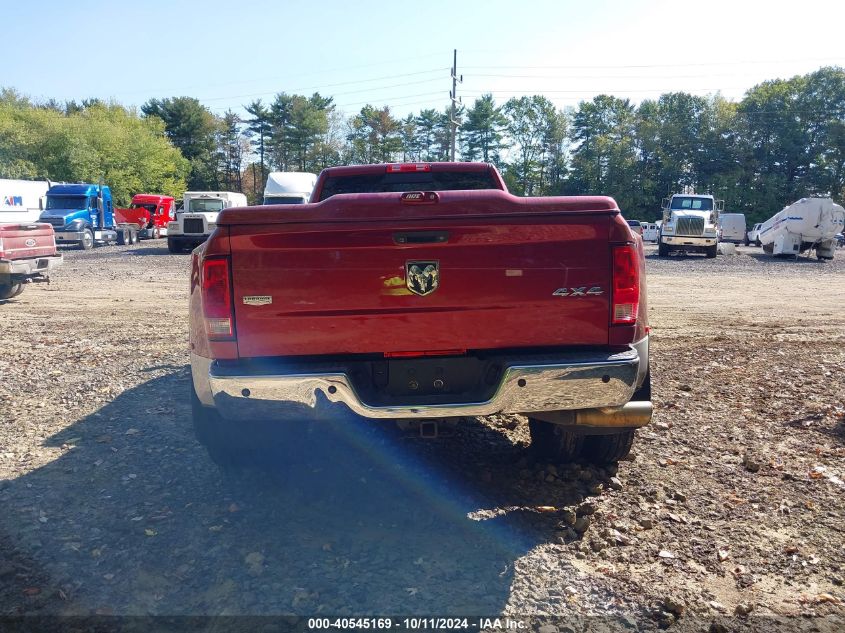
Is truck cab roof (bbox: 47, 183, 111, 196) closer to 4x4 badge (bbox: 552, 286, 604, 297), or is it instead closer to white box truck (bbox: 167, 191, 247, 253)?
white box truck (bbox: 167, 191, 247, 253)

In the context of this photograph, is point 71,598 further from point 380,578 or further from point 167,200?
point 167,200

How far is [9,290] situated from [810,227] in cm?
2751

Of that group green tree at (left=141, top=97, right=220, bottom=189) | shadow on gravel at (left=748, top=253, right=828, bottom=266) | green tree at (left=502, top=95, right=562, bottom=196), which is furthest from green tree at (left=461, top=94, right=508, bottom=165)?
shadow on gravel at (left=748, top=253, right=828, bottom=266)

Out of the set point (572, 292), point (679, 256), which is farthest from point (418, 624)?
point (679, 256)

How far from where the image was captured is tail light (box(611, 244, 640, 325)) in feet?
10.9

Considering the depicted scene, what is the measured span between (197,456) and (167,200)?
44892 mm

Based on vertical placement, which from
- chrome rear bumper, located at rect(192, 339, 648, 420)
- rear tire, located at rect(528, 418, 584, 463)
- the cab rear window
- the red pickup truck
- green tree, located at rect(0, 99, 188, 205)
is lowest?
rear tire, located at rect(528, 418, 584, 463)

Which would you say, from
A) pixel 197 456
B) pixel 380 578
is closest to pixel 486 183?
pixel 197 456

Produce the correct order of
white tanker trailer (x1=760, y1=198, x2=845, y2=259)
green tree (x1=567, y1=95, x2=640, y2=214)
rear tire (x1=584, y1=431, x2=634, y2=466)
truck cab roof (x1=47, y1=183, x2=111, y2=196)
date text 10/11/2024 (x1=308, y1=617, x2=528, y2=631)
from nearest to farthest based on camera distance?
date text 10/11/2024 (x1=308, y1=617, x2=528, y2=631)
rear tire (x1=584, y1=431, x2=634, y2=466)
white tanker trailer (x1=760, y1=198, x2=845, y2=259)
truck cab roof (x1=47, y1=183, x2=111, y2=196)
green tree (x1=567, y1=95, x2=640, y2=214)

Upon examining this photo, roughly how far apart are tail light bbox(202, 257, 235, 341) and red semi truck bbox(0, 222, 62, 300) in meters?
11.1

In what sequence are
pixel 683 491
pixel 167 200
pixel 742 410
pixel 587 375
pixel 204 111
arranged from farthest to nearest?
1. pixel 204 111
2. pixel 167 200
3. pixel 742 410
4. pixel 683 491
5. pixel 587 375

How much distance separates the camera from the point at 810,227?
27.0 meters

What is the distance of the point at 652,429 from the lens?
5.28 m

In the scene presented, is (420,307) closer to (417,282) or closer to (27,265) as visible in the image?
(417,282)
